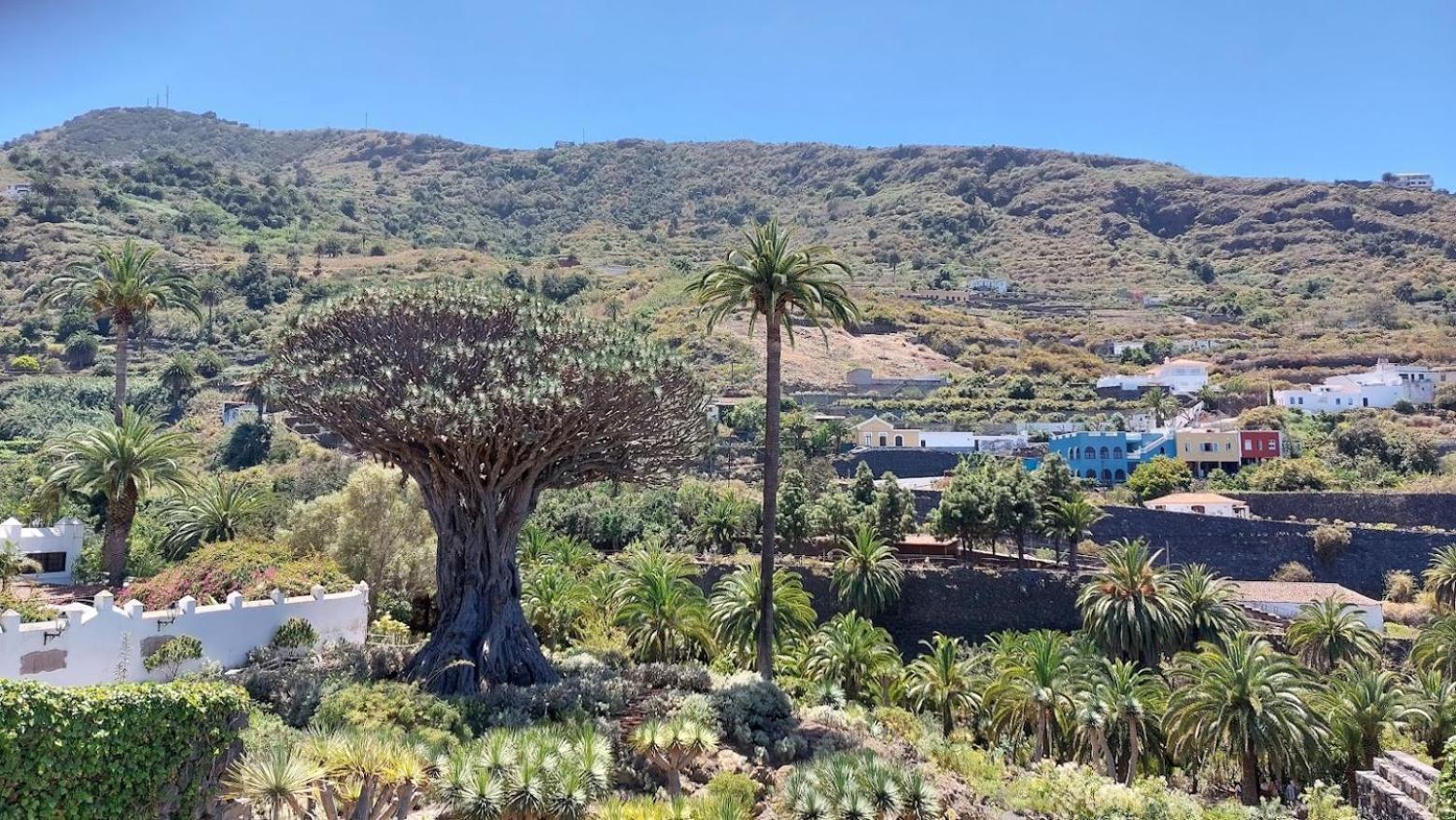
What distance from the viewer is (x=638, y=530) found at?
44.2 meters

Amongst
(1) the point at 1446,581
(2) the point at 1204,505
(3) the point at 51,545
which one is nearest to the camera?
(3) the point at 51,545

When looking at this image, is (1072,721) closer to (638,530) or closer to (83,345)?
(638,530)

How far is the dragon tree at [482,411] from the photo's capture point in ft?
57.0

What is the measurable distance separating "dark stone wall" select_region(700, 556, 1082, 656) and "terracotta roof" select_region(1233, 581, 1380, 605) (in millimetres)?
6151

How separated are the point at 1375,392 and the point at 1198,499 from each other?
1220 inches

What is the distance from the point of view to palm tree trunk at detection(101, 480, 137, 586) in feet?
75.7

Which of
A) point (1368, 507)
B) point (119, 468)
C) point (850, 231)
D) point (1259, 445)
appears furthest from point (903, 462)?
point (850, 231)

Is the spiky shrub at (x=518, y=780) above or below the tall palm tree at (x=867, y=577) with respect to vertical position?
above

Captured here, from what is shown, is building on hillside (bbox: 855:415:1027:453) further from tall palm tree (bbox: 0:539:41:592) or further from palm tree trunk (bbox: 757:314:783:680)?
tall palm tree (bbox: 0:539:41:592)

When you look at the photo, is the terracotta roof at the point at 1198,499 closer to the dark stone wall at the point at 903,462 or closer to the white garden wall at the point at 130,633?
the dark stone wall at the point at 903,462

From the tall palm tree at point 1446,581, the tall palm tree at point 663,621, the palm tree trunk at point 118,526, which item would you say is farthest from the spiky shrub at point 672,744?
the tall palm tree at point 1446,581

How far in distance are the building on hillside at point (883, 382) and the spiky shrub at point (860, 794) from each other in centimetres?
6324

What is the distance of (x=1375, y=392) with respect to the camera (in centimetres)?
6881

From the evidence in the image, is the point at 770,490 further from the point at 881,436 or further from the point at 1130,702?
the point at 881,436
